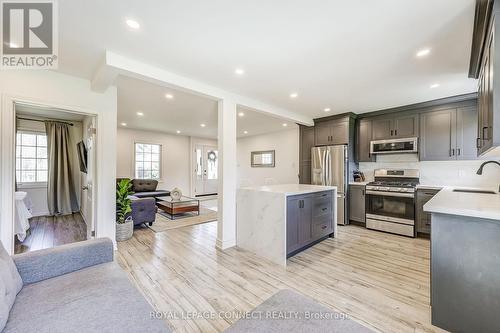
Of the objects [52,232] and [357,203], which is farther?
[357,203]

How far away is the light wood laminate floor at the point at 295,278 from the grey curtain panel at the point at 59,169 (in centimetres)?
319

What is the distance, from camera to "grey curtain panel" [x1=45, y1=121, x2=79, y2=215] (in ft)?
16.8

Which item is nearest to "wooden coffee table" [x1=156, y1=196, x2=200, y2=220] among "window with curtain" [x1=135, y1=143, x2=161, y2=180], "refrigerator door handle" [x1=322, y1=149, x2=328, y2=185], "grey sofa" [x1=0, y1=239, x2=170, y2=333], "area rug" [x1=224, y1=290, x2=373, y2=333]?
"window with curtain" [x1=135, y1=143, x2=161, y2=180]

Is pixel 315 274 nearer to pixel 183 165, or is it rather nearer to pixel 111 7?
pixel 111 7

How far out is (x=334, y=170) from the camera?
4.66 meters

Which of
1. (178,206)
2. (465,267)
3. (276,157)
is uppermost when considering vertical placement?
(276,157)

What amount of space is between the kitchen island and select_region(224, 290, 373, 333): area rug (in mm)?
1613

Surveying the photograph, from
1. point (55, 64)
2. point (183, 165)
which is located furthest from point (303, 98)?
point (183, 165)

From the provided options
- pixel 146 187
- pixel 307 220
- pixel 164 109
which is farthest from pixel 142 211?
pixel 307 220

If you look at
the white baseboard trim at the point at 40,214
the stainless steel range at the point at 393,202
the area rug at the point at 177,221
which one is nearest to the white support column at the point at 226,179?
the area rug at the point at 177,221

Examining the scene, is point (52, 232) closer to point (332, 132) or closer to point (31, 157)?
point (31, 157)

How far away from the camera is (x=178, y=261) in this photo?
9.24ft

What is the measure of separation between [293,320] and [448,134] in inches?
173

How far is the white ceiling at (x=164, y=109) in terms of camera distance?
3.40 metres
